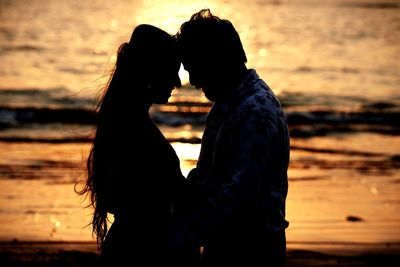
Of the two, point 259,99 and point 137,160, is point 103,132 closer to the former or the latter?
point 137,160

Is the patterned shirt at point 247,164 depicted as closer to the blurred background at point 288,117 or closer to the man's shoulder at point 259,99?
the man's shoulder at point 259,99

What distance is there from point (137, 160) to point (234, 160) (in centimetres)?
50

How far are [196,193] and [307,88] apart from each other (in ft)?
88.1

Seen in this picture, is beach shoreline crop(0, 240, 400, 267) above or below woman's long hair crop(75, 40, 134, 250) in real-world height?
below

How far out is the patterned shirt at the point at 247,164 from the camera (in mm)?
3498

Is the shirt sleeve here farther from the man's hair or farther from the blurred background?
the blurred background

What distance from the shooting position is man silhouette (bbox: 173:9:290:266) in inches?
138

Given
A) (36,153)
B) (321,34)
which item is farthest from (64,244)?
(321,34)

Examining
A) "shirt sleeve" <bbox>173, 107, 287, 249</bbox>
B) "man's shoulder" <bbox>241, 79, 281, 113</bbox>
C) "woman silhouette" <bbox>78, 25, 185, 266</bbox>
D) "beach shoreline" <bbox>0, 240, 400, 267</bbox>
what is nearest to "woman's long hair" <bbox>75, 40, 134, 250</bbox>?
"woman silhouette" <bbox>78, 25, 185, 266</bbox>

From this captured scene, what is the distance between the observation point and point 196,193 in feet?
12.3

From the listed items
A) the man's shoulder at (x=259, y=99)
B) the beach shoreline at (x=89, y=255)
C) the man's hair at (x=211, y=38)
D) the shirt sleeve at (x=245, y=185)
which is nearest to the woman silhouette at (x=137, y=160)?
the man's hair at (x=211, y=38)

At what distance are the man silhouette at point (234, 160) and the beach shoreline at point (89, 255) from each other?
431 cm

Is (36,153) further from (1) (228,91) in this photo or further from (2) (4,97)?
(1) (228,91)

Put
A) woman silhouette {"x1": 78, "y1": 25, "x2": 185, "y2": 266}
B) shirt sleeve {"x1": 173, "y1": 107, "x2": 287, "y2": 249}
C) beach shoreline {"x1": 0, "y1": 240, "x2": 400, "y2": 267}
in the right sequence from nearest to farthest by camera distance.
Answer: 1. shirt sleeve {"x1": 173, "y1": 107, "x2": 287, "y2": 249}
2. woman silhouette {"x1": 78, "y1": 25, "x2": 185, "y2": 266}
3. beach shoreline {"x1": 0, "y1": 240, "x2": 400, "y2": 267}
